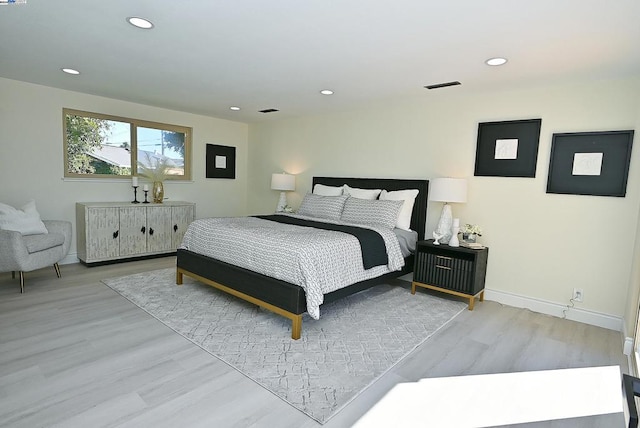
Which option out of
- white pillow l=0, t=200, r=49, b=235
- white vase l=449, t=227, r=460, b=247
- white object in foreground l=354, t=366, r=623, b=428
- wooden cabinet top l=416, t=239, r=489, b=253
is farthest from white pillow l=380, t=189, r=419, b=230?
white pillow l=0, t=200, r=49, b=235

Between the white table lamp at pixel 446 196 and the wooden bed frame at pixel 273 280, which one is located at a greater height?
the white table lamp at pixel 446 196

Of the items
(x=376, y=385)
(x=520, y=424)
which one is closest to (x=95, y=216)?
(x=376, y=385)

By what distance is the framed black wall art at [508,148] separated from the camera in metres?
3.49

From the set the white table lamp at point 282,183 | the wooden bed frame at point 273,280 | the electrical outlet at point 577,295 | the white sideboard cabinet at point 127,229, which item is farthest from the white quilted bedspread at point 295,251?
the white table lamp at point 282,183

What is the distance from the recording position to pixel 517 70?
2.94 metres

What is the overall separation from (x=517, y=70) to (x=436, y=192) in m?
1.36

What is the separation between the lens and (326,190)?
16.3 ft

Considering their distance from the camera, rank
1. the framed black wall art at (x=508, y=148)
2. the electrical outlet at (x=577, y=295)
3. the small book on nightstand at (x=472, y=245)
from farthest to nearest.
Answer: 1. the small book on nightstand at (x=472, y=245)
2. the framed black wall art at (x=508, y=148)
3. the electrical outlet at (x=577, y=295)

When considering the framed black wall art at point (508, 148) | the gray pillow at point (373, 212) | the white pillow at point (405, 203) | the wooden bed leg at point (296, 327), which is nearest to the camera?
the wooden bed leg at point (296, 327)

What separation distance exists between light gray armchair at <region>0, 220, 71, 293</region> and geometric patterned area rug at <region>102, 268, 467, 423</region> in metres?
0.62

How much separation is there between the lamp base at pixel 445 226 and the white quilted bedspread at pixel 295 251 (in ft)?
1.77

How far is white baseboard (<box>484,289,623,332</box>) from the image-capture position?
313cm

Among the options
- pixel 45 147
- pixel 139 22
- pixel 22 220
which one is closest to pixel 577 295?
pixel 139 22

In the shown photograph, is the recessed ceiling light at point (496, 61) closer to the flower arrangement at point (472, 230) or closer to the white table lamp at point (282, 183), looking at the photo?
the flower arrangement at point (472, 230)
